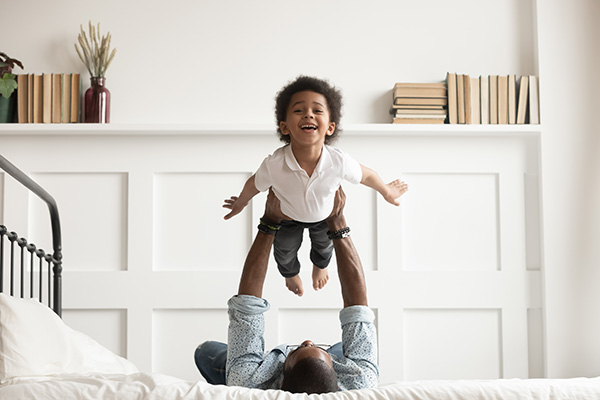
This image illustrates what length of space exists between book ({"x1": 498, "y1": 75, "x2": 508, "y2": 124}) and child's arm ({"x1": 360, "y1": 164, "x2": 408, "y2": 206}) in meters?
1.37

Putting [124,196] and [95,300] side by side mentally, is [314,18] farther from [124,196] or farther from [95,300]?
[95,300]

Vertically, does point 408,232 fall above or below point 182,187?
below

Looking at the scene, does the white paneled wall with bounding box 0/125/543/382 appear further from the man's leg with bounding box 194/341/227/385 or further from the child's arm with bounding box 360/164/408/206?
the child's arm with bounding box 360/164/408/206

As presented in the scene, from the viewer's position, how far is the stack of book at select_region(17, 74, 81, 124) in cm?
283

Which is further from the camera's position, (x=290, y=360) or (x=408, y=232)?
(x=408, y=232)

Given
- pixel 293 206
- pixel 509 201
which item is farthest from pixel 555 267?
pixel 293 206

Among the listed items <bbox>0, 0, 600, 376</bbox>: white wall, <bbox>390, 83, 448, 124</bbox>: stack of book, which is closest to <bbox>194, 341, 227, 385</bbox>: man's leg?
<bbox>0, 0, 600, 376</bbox>: white wall

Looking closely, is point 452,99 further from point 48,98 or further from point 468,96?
point 48,98

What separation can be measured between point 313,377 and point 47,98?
7.04ft

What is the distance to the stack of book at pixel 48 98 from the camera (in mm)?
2834

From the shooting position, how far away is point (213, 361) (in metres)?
1.79

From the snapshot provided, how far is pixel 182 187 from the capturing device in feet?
9.66

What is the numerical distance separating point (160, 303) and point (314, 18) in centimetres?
161

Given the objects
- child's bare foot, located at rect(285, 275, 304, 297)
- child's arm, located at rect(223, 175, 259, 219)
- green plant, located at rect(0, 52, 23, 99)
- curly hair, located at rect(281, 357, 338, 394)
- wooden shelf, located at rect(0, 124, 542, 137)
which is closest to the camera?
curly hair, located at rect(281, 357, 338, 394)
